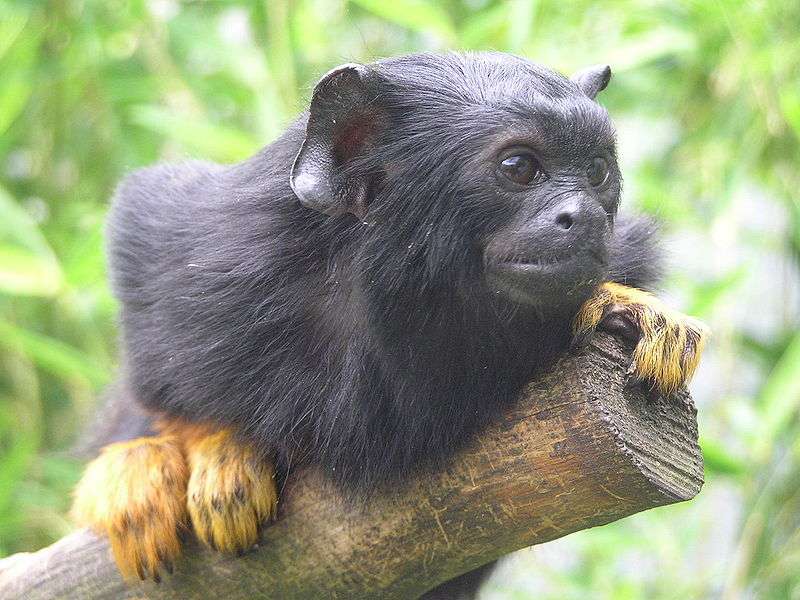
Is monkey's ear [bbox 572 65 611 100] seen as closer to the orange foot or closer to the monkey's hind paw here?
the orange foot

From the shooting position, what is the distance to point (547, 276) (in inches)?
74.7

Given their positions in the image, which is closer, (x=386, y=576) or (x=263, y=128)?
(x=386, y=576)

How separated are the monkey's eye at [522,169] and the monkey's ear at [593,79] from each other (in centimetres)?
37

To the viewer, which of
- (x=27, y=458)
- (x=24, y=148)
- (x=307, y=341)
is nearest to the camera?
(x=307, y=341)

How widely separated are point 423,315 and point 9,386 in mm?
3036

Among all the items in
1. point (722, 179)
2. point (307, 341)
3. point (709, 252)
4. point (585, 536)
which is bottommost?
point (585, 536)

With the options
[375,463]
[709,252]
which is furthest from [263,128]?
[375,463]

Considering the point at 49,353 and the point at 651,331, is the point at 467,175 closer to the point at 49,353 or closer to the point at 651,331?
the point at 651,331

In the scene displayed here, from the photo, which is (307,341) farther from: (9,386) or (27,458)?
(9,386)

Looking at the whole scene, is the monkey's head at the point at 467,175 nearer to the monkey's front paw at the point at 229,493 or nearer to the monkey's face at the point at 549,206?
the monkey's face at the point at 549,206

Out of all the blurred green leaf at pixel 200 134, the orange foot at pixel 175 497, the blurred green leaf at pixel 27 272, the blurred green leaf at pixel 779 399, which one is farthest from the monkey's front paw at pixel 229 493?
the blurred green leaf at pixel 779 399

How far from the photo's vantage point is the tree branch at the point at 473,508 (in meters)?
1.84

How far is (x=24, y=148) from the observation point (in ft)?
15.4

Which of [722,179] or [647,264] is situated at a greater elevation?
[647,264]
